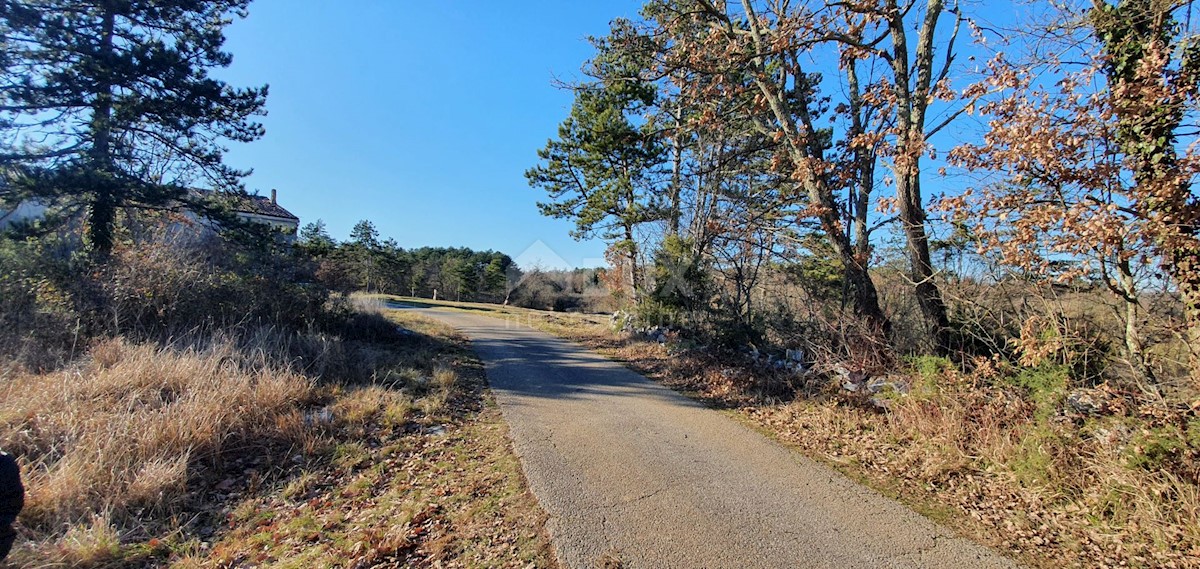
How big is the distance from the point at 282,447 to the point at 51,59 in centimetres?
1059

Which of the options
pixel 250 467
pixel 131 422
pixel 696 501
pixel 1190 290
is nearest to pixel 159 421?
pixel 131 422

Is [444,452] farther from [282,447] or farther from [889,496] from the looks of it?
[889,496]

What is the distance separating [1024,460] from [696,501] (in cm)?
267

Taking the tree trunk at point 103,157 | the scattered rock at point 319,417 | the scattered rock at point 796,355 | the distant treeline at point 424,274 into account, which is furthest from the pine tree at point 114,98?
the distant treeline at point 424,274

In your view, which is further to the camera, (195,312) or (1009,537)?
(195,312)

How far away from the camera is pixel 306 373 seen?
6.85m

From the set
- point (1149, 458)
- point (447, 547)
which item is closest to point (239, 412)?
point (447, 547)

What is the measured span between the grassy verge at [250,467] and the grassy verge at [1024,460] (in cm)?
313

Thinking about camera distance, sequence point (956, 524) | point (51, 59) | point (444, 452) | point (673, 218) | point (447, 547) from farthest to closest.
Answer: point (673, 218), point (51, 59), point (444, 452), point (956, 524), point (447, 547)

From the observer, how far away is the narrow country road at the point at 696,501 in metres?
2.92

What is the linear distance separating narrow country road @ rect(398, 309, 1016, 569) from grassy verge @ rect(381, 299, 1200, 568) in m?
0.40

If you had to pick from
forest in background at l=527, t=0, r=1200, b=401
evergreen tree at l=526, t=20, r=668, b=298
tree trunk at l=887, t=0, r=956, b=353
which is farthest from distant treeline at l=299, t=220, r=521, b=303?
tree trunk at l=887, t=0, r=956, b=353

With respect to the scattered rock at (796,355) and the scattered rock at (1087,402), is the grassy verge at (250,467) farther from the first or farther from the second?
the scattered rock at (796,355)

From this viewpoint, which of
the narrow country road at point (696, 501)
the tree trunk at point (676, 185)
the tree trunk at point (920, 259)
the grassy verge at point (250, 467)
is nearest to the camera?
the narrow country road at point (696, 501)
